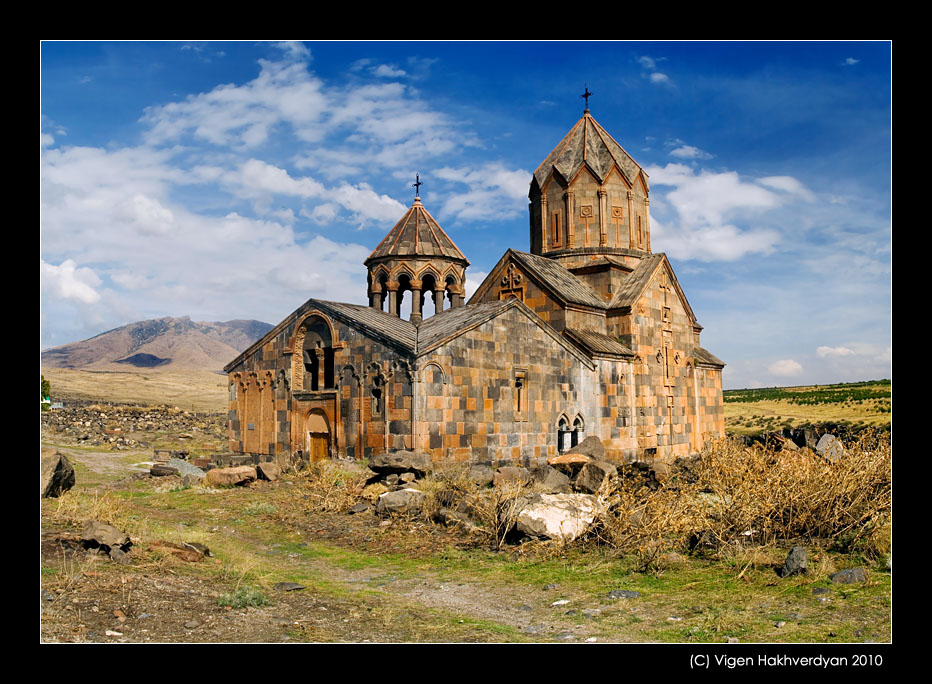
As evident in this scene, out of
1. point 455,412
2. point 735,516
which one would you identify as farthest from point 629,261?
point 735,516

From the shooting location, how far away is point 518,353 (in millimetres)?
16109

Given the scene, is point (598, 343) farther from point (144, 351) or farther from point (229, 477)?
point (144, 351)

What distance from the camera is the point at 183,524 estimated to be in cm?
998

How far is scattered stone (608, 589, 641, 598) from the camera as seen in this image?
20.8 feet

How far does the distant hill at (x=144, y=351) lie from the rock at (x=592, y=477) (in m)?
142

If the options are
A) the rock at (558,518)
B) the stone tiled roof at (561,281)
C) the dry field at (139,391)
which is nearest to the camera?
the rock at (558,518)

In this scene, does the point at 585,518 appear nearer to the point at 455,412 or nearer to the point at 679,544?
the point at 679,544

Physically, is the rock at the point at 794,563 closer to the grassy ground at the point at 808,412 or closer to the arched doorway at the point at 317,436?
the arched doorway at the point at 317,436

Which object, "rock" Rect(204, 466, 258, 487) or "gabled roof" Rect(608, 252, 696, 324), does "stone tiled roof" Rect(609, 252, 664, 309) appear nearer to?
"gabled roof" Rect(608, 252, 696, 324)

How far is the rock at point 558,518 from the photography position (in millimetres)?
7980

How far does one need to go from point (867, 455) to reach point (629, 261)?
45.1 ft

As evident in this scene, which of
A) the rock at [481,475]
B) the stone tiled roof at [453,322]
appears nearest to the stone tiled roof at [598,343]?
the stone tiled roof at [453,322]

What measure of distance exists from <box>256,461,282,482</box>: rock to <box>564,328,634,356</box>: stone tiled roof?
7.71 metres

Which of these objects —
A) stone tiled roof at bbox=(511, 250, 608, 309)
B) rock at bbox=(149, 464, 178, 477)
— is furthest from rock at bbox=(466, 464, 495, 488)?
stone tiled roof at bbox=(511, 250, 608, 309)
